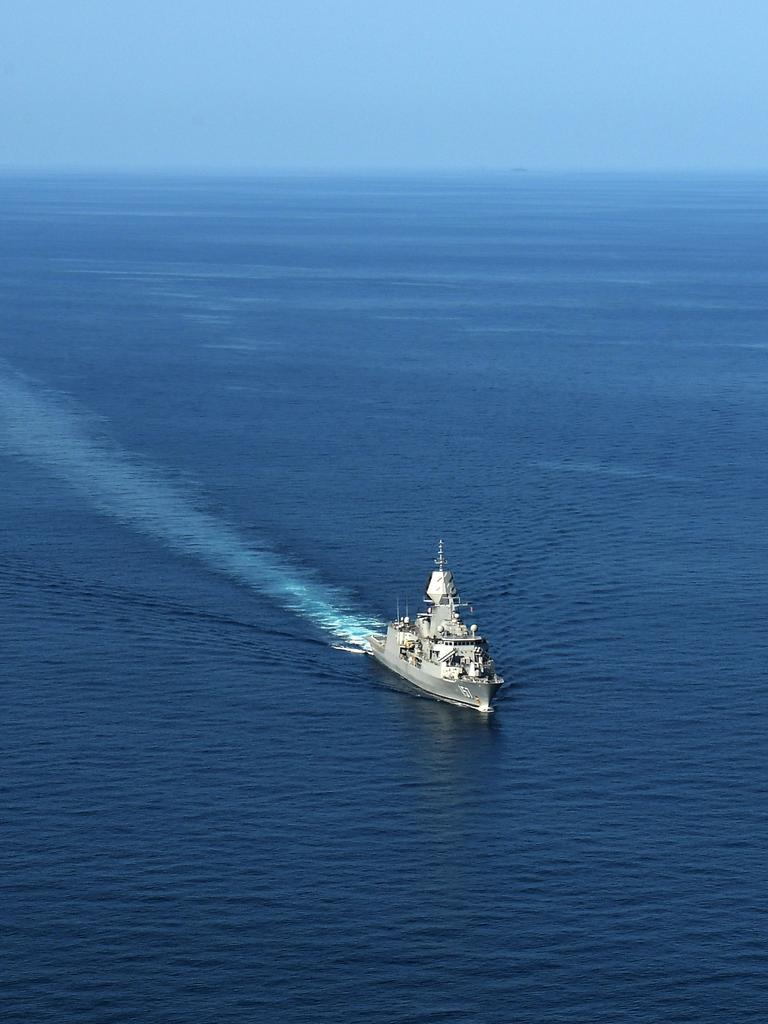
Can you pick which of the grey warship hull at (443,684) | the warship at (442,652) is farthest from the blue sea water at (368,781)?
the warship at (442,652)

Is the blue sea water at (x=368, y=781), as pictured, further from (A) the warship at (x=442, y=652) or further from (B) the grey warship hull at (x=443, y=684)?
(A) the warship at (x=442, y=652)

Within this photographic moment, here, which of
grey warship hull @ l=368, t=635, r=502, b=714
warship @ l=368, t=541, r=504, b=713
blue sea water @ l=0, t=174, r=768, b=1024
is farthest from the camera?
warship @ l=368, t=541, r=504, b=713

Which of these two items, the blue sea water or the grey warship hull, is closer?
the blue sea water

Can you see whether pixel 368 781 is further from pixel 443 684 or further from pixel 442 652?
pixel 442 652

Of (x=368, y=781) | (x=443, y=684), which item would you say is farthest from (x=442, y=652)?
(x=368, y=781)

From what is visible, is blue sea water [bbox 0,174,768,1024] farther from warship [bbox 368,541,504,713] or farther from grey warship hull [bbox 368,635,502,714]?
warship [bbox 368,541,504,713]

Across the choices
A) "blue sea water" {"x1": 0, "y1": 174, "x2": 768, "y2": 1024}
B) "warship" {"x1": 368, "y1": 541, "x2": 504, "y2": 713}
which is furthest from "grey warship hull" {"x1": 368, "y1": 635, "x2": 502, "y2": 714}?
"blue sea water" {"x1": 0, "y1": 174, "x2": 768, "y2": 1024}

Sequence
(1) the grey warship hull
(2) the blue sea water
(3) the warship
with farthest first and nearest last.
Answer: (3) the warship
(1) the grey warship hull
(2) the blue sea water

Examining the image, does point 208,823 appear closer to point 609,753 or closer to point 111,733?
point 111,733

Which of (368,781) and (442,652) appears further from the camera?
(442,652)
